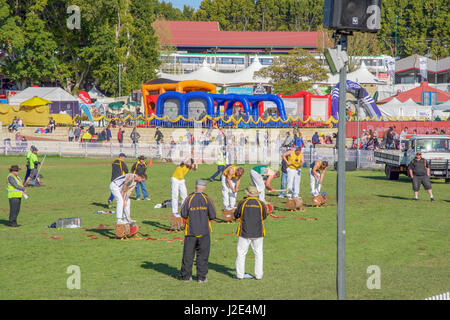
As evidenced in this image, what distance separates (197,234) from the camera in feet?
36.6

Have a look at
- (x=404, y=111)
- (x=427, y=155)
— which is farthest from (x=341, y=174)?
(x=404, y=111)

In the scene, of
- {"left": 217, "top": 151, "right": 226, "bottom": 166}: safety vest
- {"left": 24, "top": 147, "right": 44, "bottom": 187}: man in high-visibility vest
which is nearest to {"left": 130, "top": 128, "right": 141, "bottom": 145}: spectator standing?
{"left": 24, "top": 147, "right": 44, "bottom": 187}: man in high-visibility vest

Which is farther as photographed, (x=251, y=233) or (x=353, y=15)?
(x=251, y=233)

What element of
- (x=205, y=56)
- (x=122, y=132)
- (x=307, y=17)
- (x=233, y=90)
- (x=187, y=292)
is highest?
(x=307, y=17)

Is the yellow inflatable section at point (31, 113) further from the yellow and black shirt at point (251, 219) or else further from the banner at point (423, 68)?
the banner at point (423, 68)

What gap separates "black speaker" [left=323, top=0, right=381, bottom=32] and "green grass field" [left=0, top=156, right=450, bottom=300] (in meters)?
4.56

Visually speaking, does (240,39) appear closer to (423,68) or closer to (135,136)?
(423,68)

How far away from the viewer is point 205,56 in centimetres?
9550

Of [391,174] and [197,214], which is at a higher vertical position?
[197,214]

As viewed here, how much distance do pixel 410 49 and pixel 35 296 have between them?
4403 inches

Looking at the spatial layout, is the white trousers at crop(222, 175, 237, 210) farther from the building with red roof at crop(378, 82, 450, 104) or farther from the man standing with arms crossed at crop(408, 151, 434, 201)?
the building with red roof at crop(378, 82, 450, 104)

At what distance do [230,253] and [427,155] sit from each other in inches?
671

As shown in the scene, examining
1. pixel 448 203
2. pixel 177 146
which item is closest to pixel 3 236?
pixel 448 203

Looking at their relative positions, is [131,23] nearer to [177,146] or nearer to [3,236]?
[177,146]
